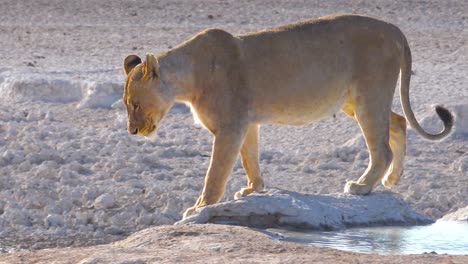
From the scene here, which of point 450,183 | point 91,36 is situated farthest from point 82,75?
point 450,183

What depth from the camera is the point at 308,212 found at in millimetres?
9125

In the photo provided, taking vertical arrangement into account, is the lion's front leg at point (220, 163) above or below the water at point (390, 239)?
above

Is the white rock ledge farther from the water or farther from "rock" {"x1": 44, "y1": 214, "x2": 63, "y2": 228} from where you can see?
"rock" {"x1": 44, "y1": 214, "x2": 63, "y2": 228}

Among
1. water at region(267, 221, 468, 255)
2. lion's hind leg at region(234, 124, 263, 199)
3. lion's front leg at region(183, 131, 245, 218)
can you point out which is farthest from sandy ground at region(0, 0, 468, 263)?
lion's front leg at region(183, 131, 245, 218)

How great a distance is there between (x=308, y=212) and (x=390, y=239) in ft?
1.85

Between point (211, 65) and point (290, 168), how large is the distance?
8.69 feet

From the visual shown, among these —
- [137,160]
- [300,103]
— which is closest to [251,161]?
[300,103]

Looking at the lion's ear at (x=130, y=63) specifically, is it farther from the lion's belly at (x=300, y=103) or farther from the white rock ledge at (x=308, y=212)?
the white rock ledge at (x=308, y=212)

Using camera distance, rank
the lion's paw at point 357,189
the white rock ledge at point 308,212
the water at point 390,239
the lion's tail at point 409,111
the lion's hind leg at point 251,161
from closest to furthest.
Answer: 1. the water at point 390,239
2. the white rock ledge at point 308,212
3. the lion's paw at point 357,189
4. the lion's hind leg at point 251,161
5. the lion's tail at point 409,111

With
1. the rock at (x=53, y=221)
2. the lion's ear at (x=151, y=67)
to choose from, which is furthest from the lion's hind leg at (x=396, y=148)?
the rock at (x=53, y=221)

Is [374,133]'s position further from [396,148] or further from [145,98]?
[145,98]

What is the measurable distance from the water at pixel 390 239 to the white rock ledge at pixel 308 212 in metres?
0.11

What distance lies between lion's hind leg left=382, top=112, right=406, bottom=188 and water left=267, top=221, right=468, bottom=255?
809 millimetres

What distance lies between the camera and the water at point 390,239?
8.51 metres
